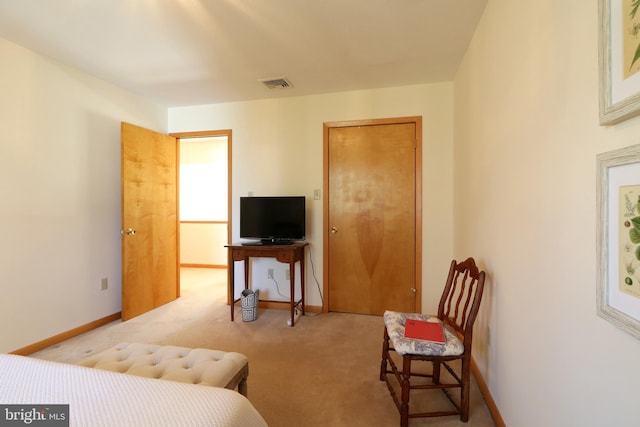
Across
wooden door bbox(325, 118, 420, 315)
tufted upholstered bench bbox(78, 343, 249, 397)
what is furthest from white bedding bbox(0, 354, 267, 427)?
wooden door bbox(325, 118, 420, 315)

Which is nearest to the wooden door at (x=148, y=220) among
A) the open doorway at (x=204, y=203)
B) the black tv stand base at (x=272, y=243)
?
the black tv stand base at (x=272, y=243)

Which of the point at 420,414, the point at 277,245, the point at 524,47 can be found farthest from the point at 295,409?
the point at 524,47

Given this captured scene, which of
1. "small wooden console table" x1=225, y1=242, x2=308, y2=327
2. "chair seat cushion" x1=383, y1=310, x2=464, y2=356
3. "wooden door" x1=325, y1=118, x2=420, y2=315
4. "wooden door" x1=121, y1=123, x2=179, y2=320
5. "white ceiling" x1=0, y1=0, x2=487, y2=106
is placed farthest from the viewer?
"wooden door" x1=325, y1=118, x2=420, y2=315

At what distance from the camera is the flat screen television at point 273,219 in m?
3.04

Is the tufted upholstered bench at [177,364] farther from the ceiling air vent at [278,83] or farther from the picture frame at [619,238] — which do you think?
the ceiling air vent at [278,83]

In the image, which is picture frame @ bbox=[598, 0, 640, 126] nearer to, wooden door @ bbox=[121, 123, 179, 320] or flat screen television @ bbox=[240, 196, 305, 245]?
flat screen television @ bbox=[240, 196, 305, 245]

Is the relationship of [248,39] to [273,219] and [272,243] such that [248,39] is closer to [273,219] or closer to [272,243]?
Answer: [273,219]

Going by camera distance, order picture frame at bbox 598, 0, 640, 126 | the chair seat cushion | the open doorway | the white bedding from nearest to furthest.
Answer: picture frame at bbox 598, 0, 640, 126
the white bedding
the chair seat cushion
the open doorway

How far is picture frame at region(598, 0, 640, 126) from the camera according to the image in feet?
2.09

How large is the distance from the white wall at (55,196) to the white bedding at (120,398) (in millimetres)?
1767

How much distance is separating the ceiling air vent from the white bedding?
264 centimetres

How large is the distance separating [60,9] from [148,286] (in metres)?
2.56

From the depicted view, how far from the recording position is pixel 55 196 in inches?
97.3

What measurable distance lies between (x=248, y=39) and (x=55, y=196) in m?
2.17
